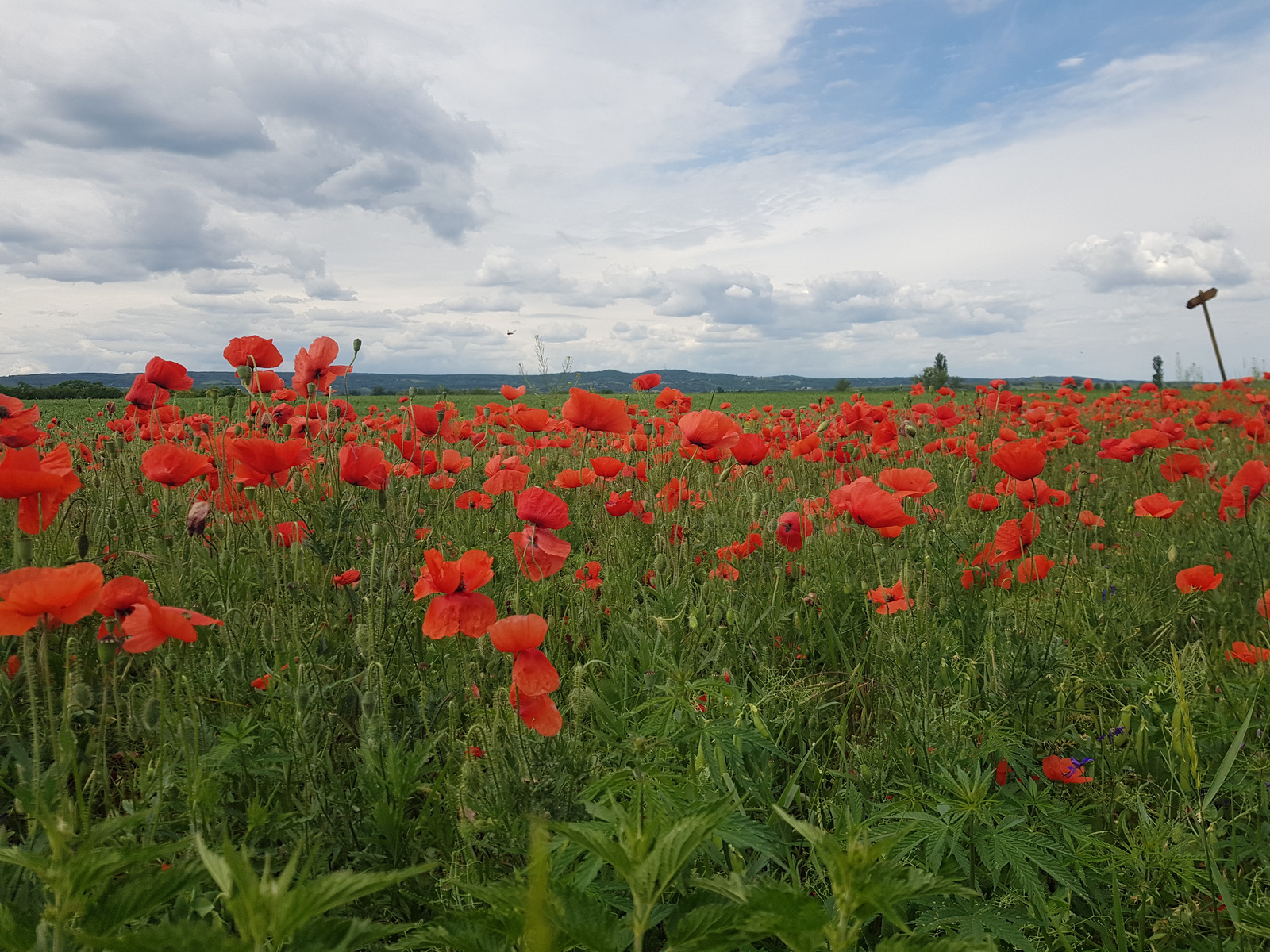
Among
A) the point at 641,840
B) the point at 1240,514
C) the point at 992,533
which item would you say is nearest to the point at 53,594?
the point at 641,840

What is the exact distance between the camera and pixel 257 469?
1978 mm

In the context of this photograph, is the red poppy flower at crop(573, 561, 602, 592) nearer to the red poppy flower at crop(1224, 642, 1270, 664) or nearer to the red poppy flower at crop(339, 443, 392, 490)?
the red poppy flower at crop(339, 443, 392, 490)

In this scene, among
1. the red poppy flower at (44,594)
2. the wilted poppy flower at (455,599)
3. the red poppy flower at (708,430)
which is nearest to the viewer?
the red poppy flower at (44,594)

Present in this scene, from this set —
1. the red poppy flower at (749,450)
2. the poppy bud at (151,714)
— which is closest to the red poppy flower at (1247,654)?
the red poppy flower at (749,450)

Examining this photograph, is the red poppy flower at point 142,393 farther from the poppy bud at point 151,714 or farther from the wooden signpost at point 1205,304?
the wooden signpost at point 1205,304

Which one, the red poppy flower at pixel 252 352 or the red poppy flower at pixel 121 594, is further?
the red poppy flower at pixel 252 352

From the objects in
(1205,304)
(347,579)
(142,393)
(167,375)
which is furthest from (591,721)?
(1205,304)

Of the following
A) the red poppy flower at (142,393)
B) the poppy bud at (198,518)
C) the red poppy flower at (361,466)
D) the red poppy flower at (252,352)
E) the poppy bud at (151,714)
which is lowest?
the poppy bud at (151,714)

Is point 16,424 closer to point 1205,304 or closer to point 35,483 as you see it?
point 35,483

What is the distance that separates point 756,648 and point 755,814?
0.89m

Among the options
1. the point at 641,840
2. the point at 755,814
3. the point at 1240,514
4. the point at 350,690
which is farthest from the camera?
the point at 1240,514

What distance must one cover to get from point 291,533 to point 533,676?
1.32m

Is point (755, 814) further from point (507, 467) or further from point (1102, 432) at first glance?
point (1102, 432)

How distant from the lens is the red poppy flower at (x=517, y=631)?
1430mm
